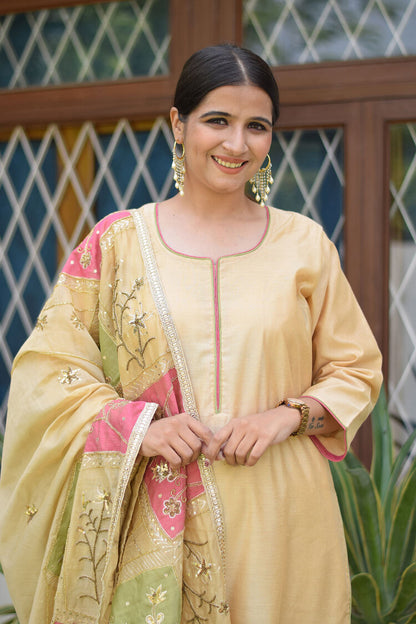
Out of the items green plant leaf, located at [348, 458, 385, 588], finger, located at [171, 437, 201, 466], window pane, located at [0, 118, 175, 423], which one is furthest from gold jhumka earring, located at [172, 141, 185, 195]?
window pane, located at [0, 118, 175, 423]

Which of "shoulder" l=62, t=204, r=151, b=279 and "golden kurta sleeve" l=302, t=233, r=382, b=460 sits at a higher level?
"shoulder" l=62, t=204, r=151, b=279

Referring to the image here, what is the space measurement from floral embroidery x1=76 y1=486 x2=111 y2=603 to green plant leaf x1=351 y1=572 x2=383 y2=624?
0.94m

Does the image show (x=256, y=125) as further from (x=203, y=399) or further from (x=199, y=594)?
(x=199, y=594)

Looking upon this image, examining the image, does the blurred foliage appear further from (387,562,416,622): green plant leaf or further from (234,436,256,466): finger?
(234,436,256,466): finger

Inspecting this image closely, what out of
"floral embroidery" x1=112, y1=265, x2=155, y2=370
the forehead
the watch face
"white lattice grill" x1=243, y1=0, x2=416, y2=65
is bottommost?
the watch face

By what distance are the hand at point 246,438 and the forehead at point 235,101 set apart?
24.0 inches

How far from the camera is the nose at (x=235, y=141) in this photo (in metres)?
1.49

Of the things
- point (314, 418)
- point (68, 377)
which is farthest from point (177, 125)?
point (314, 418)

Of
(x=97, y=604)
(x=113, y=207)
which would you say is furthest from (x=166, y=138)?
(x=97, y=604)

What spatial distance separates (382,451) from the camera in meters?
2.54

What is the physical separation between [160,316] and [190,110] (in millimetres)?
431

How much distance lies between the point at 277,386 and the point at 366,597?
997mm

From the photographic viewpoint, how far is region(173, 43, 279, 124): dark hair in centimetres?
149

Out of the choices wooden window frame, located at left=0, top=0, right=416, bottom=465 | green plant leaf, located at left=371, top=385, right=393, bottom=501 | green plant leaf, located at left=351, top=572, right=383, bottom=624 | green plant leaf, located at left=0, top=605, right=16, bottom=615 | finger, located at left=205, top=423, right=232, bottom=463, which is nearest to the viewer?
finger, located at left=205, top=423, right=232, bottom=463
